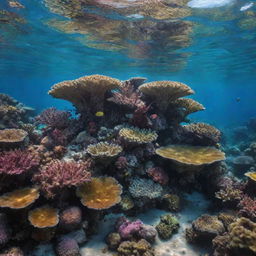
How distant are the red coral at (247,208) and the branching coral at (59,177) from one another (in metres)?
4.40

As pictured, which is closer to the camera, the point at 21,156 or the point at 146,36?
the point at 21,156

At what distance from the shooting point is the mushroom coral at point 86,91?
7.76 meters

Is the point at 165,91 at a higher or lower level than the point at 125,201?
higher

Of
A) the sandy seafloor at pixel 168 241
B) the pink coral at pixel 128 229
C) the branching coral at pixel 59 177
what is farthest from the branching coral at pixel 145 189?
the branching coral at pixel 59 177

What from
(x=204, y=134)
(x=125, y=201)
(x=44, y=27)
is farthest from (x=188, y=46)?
(x=125, y=201)

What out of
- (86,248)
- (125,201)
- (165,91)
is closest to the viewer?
(86,248)

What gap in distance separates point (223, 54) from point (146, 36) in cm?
1061

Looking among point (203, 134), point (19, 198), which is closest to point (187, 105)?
point (203, 134)

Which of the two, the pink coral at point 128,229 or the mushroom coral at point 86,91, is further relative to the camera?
the mushroom coral at point 86,91

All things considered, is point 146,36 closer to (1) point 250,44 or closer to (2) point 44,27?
(2) point 44,27

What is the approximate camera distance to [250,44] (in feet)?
68.9

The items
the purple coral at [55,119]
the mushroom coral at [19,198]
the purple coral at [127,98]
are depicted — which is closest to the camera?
the mushroom coral at [19,198]

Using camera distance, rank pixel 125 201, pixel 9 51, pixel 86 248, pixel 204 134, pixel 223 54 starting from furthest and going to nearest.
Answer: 1. pixel 9 51
2. pixel 223 54
3. pixel 204 134
4. pixel 125 201
5. pixel 86 248

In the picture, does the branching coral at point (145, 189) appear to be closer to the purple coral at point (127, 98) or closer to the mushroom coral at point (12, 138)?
the purple coral at point (127, 98)
